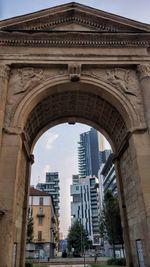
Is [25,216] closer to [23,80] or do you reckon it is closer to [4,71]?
[23,80]

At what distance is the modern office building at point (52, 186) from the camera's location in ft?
430

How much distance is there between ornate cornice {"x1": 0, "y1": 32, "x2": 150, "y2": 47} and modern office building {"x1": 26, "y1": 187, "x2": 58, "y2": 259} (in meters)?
46.5

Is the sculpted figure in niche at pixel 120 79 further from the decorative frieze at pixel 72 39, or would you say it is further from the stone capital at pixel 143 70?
the decorative frieze at pixel 72 39

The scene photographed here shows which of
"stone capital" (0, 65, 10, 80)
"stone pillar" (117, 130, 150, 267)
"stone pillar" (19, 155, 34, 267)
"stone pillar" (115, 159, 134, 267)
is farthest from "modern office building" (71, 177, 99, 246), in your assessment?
"stone capital" (0, 65, 10, 80)

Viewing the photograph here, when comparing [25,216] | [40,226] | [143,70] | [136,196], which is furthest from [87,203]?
[143,70]

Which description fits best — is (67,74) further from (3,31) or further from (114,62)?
(3,31)

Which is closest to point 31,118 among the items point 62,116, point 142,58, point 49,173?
point 62,116

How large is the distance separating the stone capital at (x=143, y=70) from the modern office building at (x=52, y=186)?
4670 inches

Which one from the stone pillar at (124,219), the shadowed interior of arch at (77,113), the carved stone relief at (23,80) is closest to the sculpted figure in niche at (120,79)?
the shadowed interior of arch at (77,113)

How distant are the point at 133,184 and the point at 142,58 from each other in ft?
25.6

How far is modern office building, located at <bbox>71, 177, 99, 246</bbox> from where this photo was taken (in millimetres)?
131938

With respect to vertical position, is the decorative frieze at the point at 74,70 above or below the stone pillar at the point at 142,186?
above

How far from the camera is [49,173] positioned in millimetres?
146250

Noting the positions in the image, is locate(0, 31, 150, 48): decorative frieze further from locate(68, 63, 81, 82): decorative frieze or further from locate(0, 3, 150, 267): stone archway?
locate(68, 63, 81, 82): decorative frieze
